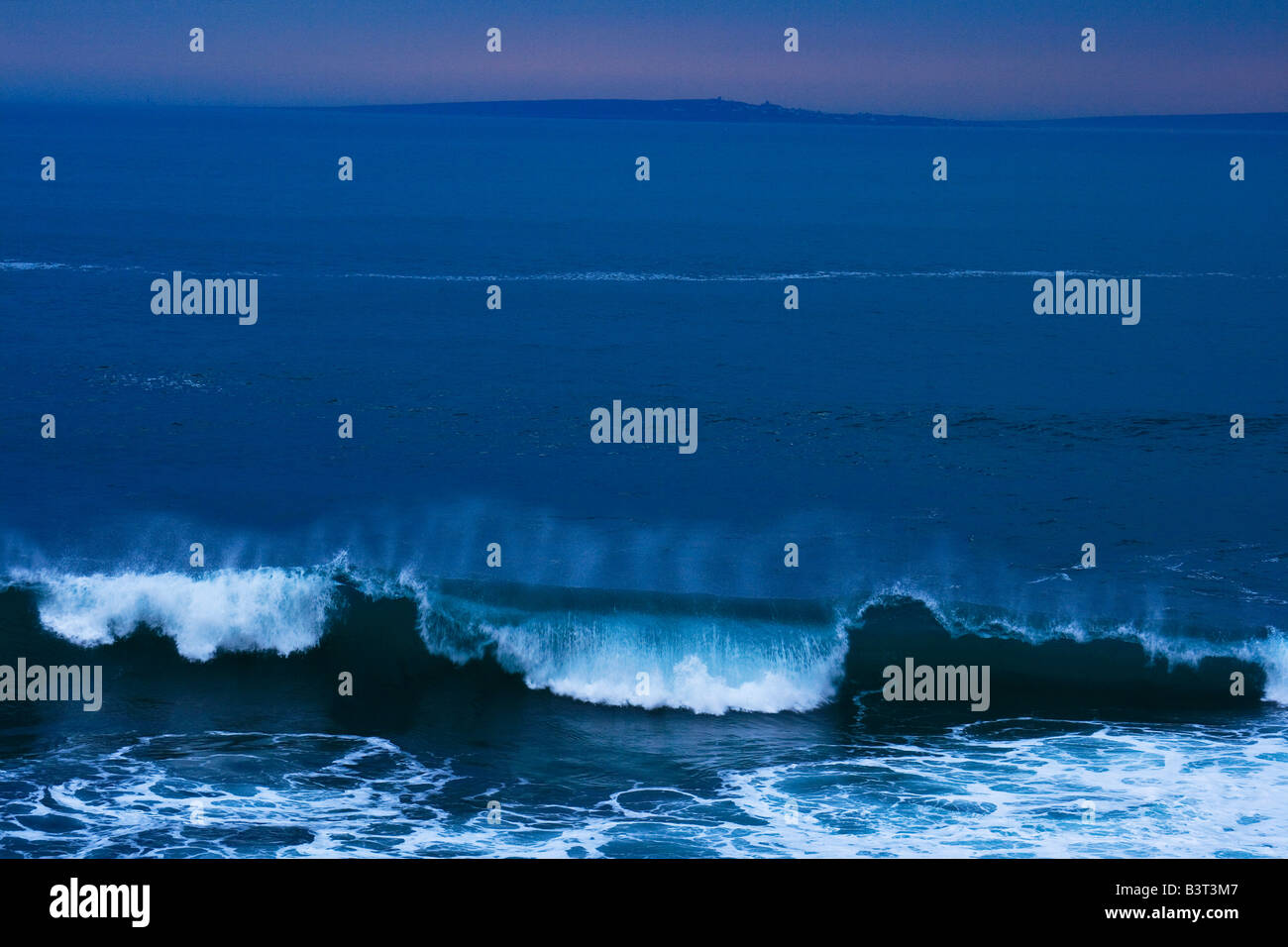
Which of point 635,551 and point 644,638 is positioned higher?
point 635,551

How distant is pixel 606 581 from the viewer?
28.0 metres

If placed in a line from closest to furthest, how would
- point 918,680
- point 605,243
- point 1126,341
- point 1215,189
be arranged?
point 918,680
point 1126,341
point 605,243
point 1215,189

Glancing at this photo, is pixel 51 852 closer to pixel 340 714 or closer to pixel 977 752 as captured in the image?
pixel 340 714

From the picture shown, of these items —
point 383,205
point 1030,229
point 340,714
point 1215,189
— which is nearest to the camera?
point 340,714

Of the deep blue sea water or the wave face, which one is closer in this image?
the deep blue sea water

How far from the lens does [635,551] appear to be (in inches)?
1179

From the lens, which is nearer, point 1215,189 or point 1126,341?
point 1126,341

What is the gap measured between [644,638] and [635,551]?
5905mm

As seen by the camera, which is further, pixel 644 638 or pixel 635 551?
pixel 635 551

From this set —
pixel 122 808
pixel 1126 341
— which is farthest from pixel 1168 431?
pixel 122 808

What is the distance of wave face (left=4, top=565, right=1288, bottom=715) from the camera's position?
22812 millimetres

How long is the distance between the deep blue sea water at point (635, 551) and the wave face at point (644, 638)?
0.28 feet

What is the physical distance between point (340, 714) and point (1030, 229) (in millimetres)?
67863

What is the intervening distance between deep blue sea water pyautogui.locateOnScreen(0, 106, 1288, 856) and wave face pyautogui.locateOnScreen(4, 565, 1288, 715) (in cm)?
8
